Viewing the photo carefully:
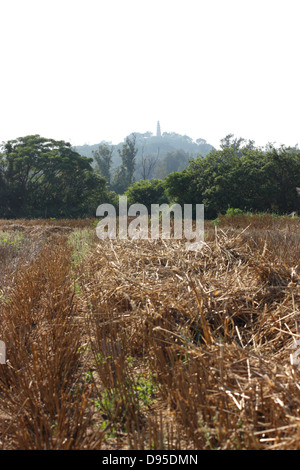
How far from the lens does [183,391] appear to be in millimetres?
1917

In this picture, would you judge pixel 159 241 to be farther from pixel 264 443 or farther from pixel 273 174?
pixel 273 174

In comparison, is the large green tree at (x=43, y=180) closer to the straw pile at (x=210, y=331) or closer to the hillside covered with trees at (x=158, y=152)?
the hillside covered with trees at (x=158, y=152)

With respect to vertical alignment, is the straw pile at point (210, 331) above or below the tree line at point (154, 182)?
below

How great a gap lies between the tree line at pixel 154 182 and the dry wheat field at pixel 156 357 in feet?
39.8

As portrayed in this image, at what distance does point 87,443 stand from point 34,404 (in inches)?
17.6

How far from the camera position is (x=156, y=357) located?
240cm

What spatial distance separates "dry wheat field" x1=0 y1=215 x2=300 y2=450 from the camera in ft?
5.53

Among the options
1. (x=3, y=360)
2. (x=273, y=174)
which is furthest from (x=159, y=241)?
(x=273, y=174)

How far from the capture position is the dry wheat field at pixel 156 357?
1.69 meters

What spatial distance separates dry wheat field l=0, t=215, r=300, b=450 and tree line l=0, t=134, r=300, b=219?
12.1 meters

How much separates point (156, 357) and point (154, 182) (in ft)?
73.8

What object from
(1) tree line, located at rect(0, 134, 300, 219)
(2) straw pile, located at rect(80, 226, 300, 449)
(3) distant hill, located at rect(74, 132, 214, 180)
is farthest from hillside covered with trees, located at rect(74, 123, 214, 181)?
(2) straw pile, located at rect(80, 226, 300, 449)

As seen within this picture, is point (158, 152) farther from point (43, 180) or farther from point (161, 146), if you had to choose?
point (43, 180)

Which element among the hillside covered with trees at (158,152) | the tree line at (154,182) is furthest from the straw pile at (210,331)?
the hillside covered with trees at (158,152)
